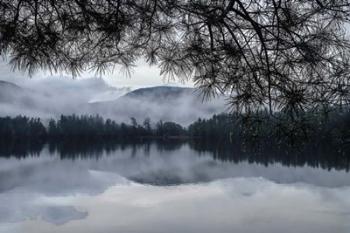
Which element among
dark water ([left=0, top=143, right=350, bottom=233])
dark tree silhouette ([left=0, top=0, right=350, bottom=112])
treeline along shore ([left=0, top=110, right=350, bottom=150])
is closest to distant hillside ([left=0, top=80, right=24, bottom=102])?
dark water ([left=0, top=143, right=350, bottom=233])

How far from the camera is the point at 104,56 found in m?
1.93

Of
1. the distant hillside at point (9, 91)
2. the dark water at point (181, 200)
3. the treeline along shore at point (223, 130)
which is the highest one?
the distant hillside at point (9, 91)

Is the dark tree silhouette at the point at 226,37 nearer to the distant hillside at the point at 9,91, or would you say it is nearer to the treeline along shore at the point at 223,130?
the treeline along shore at the point at 223,130

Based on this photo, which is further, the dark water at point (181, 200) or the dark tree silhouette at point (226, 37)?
the dark water at point (181, 200)

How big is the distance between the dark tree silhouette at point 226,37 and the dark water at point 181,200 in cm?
476

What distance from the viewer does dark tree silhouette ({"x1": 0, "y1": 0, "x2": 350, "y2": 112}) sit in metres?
1.70

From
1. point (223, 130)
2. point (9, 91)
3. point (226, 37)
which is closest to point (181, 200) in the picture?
point (223, 130)

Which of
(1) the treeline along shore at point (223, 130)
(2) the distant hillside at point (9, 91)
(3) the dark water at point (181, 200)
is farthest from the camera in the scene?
(3) the dark water at point (181, 200)

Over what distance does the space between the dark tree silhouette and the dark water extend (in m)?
4.76

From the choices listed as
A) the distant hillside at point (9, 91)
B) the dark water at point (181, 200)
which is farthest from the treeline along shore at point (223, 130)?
the distant hillside at point (9, 91)

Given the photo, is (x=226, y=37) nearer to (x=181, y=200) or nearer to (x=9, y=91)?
(x=181, y=200)

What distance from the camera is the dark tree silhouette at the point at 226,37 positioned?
66.9 inches

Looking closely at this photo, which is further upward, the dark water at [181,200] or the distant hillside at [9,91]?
the distant hillside at [9,91]

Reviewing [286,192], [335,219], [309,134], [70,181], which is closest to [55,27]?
[309,134]
